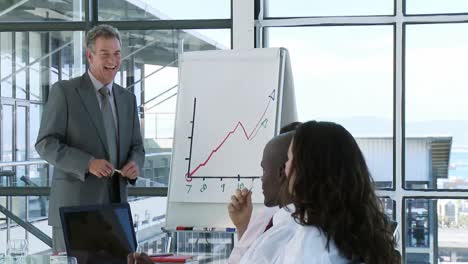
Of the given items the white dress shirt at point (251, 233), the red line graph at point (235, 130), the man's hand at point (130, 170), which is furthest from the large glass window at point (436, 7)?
the white dress shirt at point (251, 233)

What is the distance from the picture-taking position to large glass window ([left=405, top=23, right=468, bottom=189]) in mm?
5039

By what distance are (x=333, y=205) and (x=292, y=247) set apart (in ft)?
0.41

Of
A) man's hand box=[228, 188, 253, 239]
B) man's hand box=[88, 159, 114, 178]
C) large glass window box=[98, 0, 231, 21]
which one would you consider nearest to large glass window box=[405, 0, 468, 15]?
large glass window box=[98, 0, 231, 21]

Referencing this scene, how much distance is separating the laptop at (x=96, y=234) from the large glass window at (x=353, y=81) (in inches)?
106

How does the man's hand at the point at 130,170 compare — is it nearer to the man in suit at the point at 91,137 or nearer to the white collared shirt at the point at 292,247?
the man in suit at the point at 91,137

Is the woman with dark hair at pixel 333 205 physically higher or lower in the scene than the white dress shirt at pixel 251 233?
higher

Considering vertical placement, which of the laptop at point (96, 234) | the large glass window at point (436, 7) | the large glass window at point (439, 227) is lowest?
the large glass window at point (439, 227)

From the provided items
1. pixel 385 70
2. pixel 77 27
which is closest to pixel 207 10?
pixel 77 27

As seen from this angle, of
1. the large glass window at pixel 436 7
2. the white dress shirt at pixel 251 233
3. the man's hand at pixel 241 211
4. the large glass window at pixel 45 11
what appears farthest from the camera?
the large glass window at pixel 45 11

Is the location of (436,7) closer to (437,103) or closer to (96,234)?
(437,103)

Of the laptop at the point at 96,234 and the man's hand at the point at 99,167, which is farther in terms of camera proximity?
the man's hand at the point at 99,167

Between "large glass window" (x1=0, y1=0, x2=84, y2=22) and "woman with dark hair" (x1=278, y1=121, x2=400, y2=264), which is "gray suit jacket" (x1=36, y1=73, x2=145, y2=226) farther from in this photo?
"large glass window" (x1=0, y1=0, x2=84, y2=22)

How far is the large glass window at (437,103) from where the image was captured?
5039 millimetres

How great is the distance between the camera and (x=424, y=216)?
5109mm
